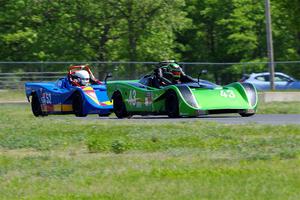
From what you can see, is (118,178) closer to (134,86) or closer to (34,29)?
(134,86)

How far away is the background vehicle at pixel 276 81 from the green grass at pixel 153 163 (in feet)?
81.8

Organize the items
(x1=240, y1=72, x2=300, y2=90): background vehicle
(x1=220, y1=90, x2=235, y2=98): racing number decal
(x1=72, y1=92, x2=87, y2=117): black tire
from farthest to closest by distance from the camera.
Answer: (x1=240, y1=72, x2=300, y2=90): background vehicle, (x1=72, y1=92, x2=87, y2=117): black tire, (x1=220, y1=90, x2=235, y2=98): racing number decal

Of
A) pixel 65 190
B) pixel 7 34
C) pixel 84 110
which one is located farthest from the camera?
pixel 7 34

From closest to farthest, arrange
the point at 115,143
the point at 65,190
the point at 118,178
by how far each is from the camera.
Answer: the point at 65,190, the point at 118,178, the point at 115,143

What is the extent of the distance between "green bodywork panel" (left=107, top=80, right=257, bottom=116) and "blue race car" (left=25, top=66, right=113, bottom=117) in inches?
78.8

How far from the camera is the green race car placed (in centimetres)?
2150

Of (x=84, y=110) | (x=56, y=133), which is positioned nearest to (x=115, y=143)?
(x=56, y=133)

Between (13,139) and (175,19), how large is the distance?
117 ft

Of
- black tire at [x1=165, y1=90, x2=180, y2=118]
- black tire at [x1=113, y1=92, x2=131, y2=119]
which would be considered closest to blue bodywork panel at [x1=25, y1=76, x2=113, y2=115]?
black tire at [x1=113, y1=92, x2=131, y2=119]

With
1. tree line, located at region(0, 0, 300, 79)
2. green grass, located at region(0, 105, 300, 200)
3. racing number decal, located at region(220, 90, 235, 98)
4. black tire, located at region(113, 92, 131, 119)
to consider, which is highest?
tree line, located at region(0, 0, 300, 79)

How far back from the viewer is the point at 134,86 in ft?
77.8

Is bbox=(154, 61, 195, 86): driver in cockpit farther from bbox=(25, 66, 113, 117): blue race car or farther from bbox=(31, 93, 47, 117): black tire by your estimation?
bbox=(31, 93, 47, 117): black tire

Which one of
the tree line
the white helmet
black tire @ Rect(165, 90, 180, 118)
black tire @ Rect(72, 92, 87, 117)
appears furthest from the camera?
the tree line

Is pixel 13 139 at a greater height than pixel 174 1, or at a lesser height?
lesser
